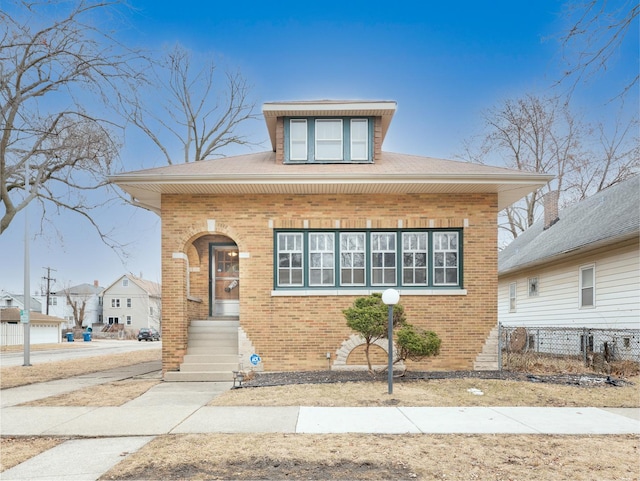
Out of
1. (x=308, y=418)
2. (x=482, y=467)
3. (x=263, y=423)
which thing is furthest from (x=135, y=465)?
(x=482, y=467)

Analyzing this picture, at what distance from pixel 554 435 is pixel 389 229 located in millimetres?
7066

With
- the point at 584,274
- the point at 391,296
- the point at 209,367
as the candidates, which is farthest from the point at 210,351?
the point at 584,274

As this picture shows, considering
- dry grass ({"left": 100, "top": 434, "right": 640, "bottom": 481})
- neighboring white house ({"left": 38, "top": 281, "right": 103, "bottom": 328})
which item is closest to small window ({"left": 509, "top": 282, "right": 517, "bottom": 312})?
dry grass ({"left": 100, "top": 434, "right": 640, "bottom": 481})

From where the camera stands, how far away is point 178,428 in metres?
6.84

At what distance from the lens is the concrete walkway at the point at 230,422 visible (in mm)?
5824

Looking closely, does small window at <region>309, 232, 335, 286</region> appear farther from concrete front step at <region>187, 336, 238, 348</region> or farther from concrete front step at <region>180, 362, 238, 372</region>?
concrete front step at <region>180, 362, 238, 372</region>

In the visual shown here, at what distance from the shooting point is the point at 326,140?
1373 cm

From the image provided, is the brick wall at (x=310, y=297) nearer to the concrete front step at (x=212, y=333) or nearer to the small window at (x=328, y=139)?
the concrete front step at (x=212, y=333)

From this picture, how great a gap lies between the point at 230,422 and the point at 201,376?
492cm

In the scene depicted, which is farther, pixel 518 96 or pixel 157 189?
pixel 518 96

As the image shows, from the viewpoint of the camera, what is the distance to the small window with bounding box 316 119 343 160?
44.9 feet

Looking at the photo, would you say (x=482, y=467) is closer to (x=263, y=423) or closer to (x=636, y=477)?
(x=636, y=477)

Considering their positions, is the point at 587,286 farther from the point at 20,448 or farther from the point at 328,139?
the point at 20,448

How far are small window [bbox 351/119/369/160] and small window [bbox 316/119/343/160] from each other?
0.36m
